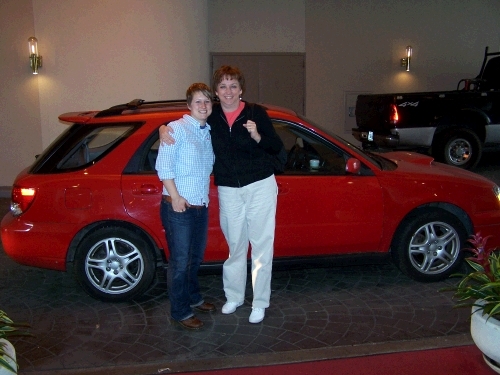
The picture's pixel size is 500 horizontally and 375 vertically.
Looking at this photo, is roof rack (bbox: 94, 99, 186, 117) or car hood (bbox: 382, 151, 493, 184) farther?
car hood (bbox: 382, 151, 493, 184)

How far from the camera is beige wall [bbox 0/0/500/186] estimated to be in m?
9.05

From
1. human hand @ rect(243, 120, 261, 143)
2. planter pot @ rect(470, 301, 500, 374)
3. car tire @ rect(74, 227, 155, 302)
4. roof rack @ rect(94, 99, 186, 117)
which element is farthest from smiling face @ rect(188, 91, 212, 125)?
planter pot @ rect(470, 301, 500, 374)

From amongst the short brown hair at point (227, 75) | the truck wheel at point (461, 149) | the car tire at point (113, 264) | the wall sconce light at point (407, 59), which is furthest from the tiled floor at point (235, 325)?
the wall sconce light at point (407, 59)

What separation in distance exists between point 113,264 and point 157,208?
0.62 m

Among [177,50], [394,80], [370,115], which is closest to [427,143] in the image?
[370,115]

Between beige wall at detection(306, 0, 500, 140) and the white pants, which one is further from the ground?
beige wall at detection(306, 0, 500, 140)

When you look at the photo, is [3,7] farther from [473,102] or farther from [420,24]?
[420,24]

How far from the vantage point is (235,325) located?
15.2ft

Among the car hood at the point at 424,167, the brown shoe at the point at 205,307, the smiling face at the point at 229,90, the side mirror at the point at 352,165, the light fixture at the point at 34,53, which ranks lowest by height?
the brown shoe at the point at 205,307

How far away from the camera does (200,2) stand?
37.6 ft

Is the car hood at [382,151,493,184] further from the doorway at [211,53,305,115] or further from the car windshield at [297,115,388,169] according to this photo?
the doorway at [211,53,305,115]

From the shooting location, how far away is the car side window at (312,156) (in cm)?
514

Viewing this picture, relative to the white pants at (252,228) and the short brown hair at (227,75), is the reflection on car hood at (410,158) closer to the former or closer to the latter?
the white pants at (252,228)

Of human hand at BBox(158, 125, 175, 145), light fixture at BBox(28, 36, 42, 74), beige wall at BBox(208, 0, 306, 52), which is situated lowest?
human hand at BBox(158, 125, 175, 145)
